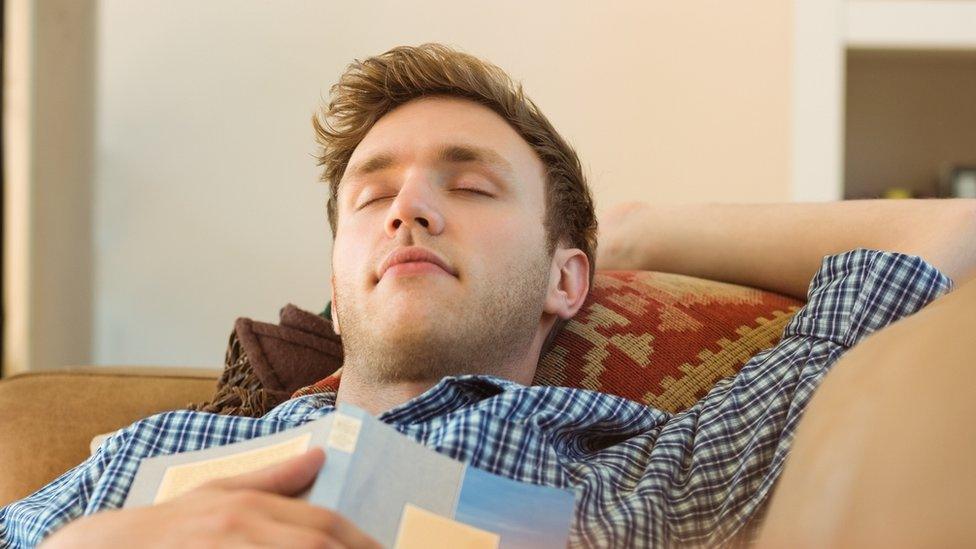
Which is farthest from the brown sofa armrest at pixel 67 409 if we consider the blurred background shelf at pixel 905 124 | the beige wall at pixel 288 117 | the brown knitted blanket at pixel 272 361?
the blurred background shelf at pixel 905 124

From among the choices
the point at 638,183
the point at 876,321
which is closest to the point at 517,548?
the point at 876,321

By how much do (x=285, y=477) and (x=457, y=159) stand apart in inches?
20.6

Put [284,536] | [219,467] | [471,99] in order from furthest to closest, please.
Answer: [471,99] → [219,467] → [284,536]

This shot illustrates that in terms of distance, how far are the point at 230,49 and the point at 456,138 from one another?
51.7 inches

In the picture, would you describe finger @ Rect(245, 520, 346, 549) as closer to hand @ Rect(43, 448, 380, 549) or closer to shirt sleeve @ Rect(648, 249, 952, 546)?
hand @ Rect(43, 448, 380, 549)

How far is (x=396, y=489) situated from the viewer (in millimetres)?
671

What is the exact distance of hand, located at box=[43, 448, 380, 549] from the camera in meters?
0.59

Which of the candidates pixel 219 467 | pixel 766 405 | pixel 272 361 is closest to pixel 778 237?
pixel 766 405

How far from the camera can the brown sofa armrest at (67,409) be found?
3.92ft

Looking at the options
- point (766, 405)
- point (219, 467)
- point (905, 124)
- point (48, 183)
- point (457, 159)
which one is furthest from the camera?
point (905, 124)

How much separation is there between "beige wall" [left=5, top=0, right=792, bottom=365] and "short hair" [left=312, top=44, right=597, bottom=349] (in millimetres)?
934

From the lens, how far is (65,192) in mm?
2232

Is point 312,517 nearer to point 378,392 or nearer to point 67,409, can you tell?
point 378,392

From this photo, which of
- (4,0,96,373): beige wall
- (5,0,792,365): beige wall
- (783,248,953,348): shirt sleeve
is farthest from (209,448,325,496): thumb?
(4,0,96,373): beige wall
